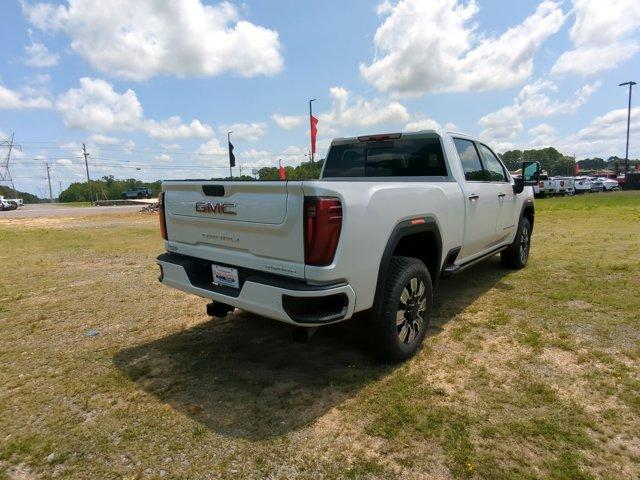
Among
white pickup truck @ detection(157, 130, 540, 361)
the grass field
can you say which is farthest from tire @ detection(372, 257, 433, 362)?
the grass field

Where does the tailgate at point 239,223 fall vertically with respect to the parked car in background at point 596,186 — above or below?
above

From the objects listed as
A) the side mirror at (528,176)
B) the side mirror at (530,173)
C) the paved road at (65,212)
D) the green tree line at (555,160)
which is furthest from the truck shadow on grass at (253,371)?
the green tree line at (555,160)

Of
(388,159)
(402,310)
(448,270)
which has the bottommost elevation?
(402,310)

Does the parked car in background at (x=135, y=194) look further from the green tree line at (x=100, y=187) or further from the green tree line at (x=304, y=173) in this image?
the green tree line at (x=304, y=173)

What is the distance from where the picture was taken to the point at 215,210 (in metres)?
3.20

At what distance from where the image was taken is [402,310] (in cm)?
333

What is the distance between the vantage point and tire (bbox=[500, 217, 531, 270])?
20.2 feet

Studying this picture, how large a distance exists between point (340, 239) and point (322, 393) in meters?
1.15

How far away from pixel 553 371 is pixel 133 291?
5.01 metres

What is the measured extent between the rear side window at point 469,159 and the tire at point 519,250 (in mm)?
1718

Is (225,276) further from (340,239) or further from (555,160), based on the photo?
(555,160)

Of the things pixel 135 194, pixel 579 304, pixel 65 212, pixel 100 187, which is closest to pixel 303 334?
pixel 579 304

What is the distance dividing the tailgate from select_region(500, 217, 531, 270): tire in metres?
4.45

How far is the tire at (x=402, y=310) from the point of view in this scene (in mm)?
3107
